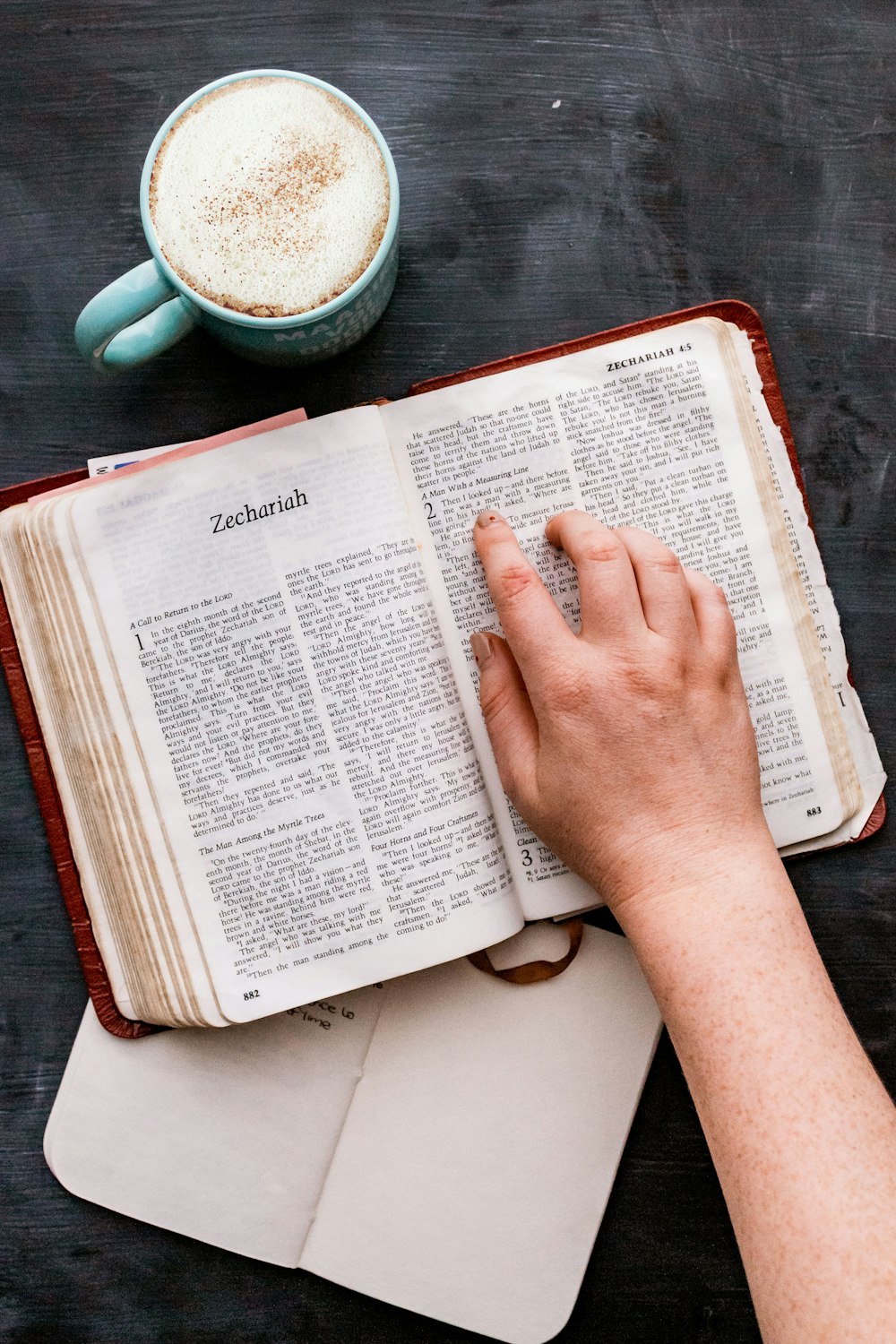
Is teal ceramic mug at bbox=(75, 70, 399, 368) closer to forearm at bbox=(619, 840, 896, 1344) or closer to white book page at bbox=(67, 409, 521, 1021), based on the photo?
white book page at bbox=(67, 409, 521, 1021)

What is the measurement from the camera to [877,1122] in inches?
18.6

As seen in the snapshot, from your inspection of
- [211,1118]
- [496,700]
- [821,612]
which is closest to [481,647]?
[496,700]

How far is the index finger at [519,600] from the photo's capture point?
55 centimetres

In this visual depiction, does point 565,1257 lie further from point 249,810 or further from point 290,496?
point 290,496

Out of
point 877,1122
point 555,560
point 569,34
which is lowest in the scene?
point 877,1122

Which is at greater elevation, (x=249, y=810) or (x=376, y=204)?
(x=376, y=204)

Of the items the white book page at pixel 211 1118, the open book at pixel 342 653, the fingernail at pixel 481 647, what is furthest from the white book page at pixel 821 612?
the white book page at pixel 211 1118

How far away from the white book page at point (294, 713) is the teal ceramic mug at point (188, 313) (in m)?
0.07

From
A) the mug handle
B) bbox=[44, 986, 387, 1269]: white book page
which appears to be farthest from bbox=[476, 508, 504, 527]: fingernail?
bbox=[44, 986, 387, 1269]: white book page

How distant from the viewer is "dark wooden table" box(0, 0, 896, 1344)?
2.04 ft

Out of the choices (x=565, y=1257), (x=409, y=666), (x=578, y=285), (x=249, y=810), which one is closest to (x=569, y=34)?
(x=578, y=285)

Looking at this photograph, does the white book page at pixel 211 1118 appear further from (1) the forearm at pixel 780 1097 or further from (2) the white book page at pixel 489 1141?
(1) the forearm at pixel 780 1097

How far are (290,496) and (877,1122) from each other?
0.49 m

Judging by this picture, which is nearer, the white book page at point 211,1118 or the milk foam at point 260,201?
the milk foam at point 260,201
